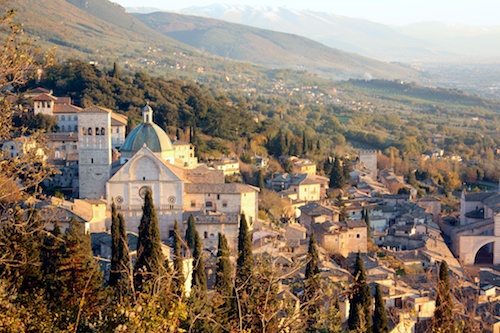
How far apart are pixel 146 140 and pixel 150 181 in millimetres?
2804

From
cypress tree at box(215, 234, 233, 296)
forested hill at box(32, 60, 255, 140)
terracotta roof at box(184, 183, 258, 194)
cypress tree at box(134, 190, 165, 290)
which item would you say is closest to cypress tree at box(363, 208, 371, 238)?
Result: terracotta roof at box(184, 183, 258, 194)

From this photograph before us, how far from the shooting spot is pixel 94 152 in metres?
34.4

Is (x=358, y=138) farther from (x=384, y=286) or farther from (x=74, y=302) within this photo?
(x=74, y=302)

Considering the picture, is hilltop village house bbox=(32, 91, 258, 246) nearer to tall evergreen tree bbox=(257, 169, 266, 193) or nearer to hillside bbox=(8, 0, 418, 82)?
tall evergreen tree bbox=(257, 169, 266, 193)

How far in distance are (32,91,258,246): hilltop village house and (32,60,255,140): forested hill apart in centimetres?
1017

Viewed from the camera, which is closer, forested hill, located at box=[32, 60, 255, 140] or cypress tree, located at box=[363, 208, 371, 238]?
cypress tree, located at box=[363, 208, 371, 238]

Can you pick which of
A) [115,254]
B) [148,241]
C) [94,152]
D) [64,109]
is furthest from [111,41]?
[148,241]

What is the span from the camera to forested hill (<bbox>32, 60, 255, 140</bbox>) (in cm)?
4859

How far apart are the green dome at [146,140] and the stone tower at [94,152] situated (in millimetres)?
906

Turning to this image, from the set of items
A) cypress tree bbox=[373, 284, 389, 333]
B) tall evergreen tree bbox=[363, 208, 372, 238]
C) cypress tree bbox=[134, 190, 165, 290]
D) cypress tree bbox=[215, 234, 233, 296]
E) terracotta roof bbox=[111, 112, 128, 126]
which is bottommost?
tall evergreen tree bbox=[363, 208, 372, 238]

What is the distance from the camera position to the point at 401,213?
38.9 meters

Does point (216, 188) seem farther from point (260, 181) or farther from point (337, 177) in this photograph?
point (337, 177)

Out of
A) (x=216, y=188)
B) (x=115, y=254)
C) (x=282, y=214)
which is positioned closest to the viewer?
(x=115, y=254)

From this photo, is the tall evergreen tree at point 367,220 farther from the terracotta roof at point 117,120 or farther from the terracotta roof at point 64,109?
the terracotta roof at point 64,109
